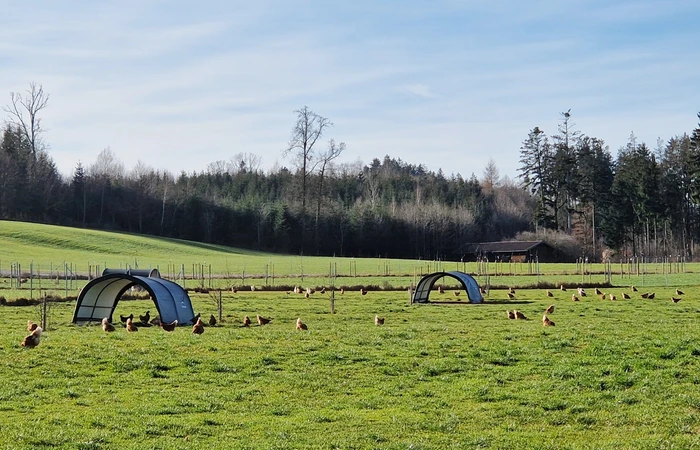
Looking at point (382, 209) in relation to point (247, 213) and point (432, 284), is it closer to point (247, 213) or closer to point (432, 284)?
point (247, 213)

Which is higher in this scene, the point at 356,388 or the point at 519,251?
the point at 519,251

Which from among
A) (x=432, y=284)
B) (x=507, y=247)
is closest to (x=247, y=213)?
(x=507, y=247)

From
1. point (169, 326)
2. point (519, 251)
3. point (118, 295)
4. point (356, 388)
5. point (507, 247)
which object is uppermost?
point (507, 247)

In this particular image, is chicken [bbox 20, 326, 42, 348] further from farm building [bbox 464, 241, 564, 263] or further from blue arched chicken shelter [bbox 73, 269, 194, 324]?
farm building [bbox 464, 241, 564, 263]

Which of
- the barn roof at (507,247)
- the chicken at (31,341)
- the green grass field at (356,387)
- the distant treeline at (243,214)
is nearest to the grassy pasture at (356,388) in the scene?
the green grass field at (356,387)

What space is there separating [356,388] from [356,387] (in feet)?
0.28

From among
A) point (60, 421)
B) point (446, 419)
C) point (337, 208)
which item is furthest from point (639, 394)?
point (337, 208)

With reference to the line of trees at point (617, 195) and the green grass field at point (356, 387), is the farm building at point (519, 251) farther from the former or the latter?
the green grass field at point (356, 387)

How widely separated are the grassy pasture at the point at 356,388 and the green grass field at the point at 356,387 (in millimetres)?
43

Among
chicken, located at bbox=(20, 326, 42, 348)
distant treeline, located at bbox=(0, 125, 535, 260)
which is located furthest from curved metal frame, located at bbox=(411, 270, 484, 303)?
distant treeline, located at bbox=(0, 125, 535, 260)

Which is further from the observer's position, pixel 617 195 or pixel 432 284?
pixel 617 195

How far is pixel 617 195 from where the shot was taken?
10900 cm

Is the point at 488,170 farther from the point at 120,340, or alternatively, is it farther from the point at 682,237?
the point at 120,340

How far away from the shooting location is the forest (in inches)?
4222
